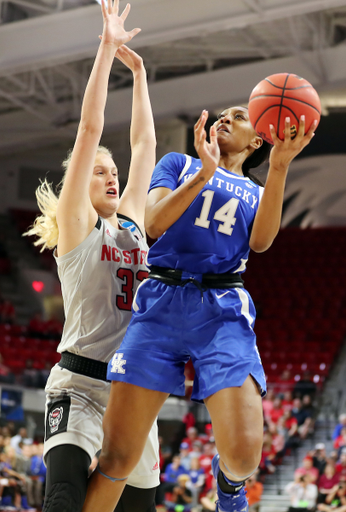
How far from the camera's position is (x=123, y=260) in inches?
135

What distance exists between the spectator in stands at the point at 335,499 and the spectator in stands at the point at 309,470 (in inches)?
15.5

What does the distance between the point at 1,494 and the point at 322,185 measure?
14.8 meters

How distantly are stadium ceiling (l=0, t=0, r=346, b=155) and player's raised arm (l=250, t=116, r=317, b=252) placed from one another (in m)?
9.06

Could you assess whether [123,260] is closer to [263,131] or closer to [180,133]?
[263,131]

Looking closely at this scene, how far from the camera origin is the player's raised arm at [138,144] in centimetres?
387

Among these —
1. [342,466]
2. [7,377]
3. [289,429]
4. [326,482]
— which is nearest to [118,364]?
[326,482]

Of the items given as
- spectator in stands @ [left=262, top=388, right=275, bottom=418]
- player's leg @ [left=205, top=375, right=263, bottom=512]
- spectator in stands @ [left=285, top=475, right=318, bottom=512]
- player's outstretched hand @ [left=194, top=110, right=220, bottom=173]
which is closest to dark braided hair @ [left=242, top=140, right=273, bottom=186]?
player's outstretched hand @ [left=194, top=110, right=220, bottom=173]

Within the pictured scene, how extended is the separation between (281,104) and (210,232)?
0.71 metres

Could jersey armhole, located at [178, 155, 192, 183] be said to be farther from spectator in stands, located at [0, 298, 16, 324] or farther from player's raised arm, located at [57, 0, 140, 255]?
spectator in stands, located at [0, 298, 16, 324]

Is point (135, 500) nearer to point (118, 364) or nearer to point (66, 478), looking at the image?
point (66, 478)

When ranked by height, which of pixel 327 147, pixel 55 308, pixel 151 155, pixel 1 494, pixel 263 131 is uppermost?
pixel 263 131

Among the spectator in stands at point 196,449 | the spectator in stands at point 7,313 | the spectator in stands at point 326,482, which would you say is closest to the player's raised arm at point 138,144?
the spectator in stands at point 326,482

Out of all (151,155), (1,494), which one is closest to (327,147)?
(1,494)

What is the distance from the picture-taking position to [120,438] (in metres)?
2.85
